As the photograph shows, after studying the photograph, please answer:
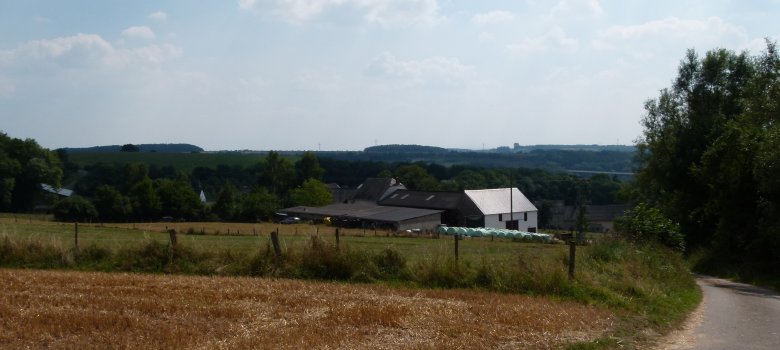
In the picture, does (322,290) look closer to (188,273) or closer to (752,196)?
(188,273)

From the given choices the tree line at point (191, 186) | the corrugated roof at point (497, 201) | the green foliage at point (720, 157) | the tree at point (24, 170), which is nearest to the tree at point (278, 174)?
the tree line at point (191, 186)

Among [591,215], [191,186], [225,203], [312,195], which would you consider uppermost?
[191,186]

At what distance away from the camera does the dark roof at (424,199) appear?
91250mm

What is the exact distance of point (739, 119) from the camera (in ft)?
122

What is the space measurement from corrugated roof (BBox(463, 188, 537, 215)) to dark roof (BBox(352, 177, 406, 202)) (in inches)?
770

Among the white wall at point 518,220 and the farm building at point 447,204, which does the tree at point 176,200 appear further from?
the white wall at point 518,220

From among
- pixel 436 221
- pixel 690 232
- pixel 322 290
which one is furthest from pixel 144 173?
pixel 322 290

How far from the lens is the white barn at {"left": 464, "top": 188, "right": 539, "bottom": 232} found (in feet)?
294

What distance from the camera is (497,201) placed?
9269cm

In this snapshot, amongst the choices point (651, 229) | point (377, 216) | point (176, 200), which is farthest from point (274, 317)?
point (176, 200)

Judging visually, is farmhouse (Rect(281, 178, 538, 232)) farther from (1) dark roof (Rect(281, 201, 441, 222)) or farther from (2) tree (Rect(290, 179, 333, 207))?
(2) tree (Rect(290, 179, 333, 207))

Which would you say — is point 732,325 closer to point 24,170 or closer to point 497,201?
point 497,201

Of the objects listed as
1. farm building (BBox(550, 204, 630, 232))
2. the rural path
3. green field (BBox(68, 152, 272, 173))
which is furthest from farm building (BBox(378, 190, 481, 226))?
green field (BBox(68, 152, 272, 173))

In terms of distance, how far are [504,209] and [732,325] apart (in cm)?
7754
